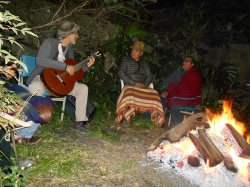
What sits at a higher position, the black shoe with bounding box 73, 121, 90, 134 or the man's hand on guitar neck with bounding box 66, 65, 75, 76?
the man's hand on guitar neck with bounding box 66, 65, 75, 76

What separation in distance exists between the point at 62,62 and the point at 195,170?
7.92ft

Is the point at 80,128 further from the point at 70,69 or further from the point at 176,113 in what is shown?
the point at 176,113

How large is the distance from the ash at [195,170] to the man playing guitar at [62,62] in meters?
1.34

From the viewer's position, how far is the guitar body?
3943 mm

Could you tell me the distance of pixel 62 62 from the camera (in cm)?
404

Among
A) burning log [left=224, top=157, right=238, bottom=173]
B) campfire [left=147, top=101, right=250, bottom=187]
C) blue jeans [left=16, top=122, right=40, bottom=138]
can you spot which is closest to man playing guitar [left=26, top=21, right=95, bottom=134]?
blue jeans [left=16, top=122, right=40, bottom=138]

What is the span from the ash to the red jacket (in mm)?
1669

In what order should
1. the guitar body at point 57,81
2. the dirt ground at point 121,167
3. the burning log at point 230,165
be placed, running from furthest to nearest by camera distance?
the guitar body at point 57,81 < the burning log at point 230,165 < the dirt ground at point 121,167

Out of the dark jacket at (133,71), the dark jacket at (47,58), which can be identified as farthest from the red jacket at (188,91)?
the dark jacket at (47,58)

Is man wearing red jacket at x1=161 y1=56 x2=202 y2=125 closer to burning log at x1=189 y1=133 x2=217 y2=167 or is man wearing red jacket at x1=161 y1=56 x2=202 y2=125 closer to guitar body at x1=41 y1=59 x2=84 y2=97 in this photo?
burning log at x1=189 y1=133 x2=217 y2=167

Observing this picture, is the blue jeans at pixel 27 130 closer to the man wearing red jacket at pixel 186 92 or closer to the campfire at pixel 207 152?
the campfire at pixel 207 152

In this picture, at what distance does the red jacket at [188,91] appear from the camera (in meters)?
5.18

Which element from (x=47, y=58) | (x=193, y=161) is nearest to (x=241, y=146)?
(x=193, y=161)

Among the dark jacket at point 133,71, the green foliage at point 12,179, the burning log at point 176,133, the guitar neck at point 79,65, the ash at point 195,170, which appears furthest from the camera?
Result: the dark jacket at point 133,71
